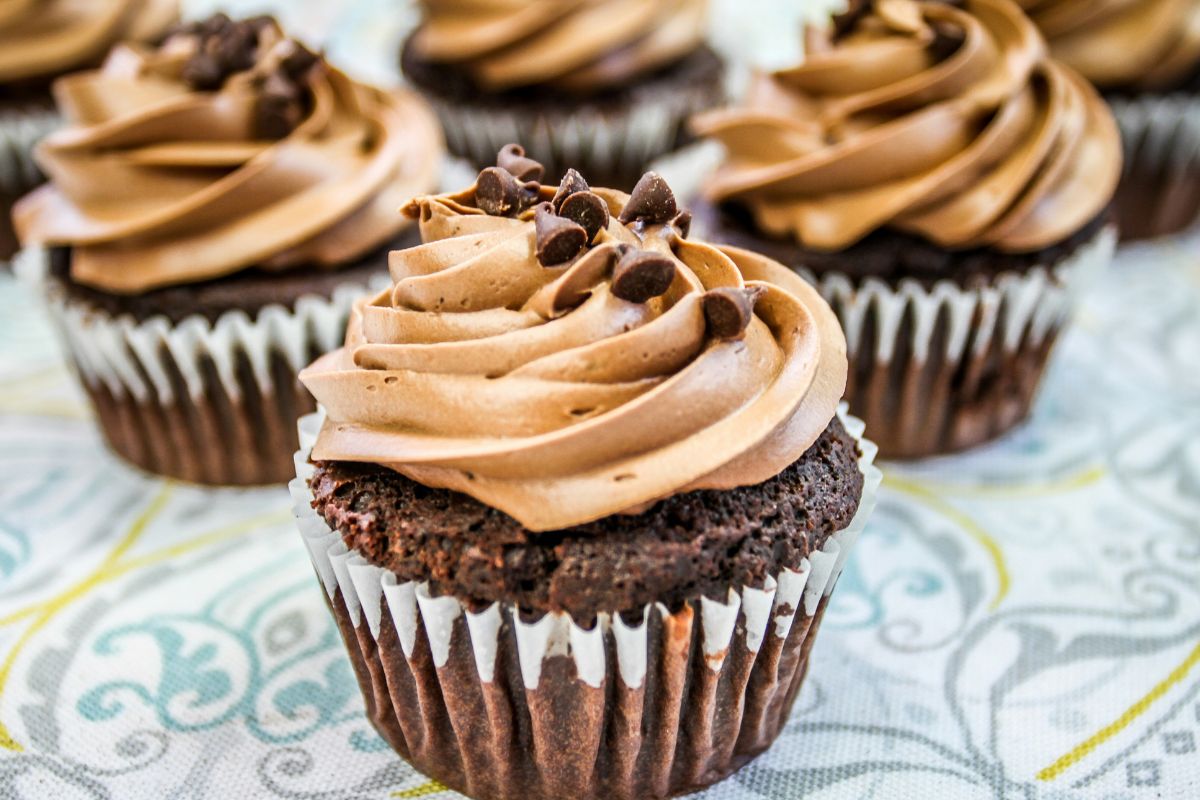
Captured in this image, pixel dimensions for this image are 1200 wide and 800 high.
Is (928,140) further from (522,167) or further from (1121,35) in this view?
(1121,35)

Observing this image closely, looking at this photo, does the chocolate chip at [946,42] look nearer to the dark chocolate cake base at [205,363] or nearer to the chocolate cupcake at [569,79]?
the chocolate cupcake at [569,79]

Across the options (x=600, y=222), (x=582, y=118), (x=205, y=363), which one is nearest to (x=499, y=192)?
(x=600, y=222)

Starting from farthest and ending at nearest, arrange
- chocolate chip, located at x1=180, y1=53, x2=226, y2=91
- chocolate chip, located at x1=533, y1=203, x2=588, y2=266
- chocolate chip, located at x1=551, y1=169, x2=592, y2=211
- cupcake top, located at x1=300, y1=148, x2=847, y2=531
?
chocolate chip, located at x1=180, y1=53, x2=226, y2=91 < chocolate chip, located at x1=551, y1=169, x2=592, y2=211 < chocolate chip, located at x1=533, y1=203, x2=588, y2=266 < cupcake top, located at x1=300, y1=148, x2=847, y2=531

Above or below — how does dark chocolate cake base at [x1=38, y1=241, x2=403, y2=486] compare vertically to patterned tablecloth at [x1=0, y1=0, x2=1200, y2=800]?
above

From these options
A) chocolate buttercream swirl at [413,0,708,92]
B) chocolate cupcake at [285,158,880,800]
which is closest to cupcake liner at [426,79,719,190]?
chocolate buttercream swirl at [413,0,708,92]

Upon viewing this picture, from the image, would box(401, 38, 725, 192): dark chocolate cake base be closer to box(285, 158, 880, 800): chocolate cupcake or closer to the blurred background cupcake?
the blurred background cupcake

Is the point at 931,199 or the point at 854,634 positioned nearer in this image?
the point at 854,634

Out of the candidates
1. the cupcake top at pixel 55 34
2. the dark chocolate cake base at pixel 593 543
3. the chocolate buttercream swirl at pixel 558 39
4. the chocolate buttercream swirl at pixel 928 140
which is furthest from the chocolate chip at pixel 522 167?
the cupcake top at pixel 55 34
